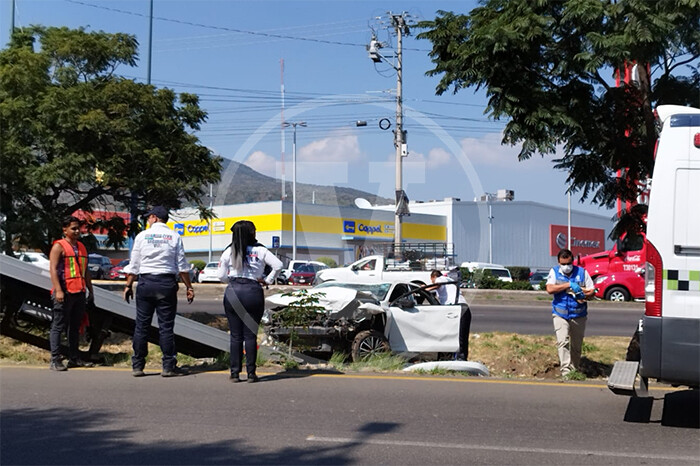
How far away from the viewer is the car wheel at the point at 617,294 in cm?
2862

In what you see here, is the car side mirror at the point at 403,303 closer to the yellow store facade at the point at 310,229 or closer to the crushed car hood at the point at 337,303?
the crushed car hood at the point at 337,303

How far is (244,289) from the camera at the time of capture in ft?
26.8

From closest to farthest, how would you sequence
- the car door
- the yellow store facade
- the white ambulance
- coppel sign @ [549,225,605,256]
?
1. the white ambulance
2. the car door
3. the yellow store facade
4. coppel sign @ [549,225,605,256]

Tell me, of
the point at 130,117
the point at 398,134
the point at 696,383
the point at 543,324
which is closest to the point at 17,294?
the point at 130,117

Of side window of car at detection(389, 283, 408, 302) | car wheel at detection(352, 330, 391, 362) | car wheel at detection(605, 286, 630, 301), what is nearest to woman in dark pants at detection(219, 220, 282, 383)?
car wheel at detection(352, 330, 391, 362)

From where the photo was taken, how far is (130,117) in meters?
14.2

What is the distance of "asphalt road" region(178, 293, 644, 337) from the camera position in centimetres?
1856

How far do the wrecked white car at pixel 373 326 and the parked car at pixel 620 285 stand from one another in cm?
1752

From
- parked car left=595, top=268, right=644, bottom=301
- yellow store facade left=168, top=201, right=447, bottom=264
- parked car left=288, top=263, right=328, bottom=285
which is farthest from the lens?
yellow store facade left=168, top=201, right=447, bottom=264

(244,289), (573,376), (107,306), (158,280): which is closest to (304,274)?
(107,306)

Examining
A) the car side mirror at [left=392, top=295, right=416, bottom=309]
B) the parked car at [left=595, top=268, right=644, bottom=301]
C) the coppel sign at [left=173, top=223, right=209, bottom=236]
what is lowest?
the parked car at [left=595, top=268, right=644, bottom=301]

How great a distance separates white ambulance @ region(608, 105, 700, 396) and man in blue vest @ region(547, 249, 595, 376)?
384 centimetres

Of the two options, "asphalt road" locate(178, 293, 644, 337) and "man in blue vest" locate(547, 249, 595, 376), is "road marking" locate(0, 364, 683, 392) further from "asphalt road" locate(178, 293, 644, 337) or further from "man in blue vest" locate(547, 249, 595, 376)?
"asphalt road" locate(178, 293, 644, 337)

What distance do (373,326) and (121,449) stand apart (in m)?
6.79
